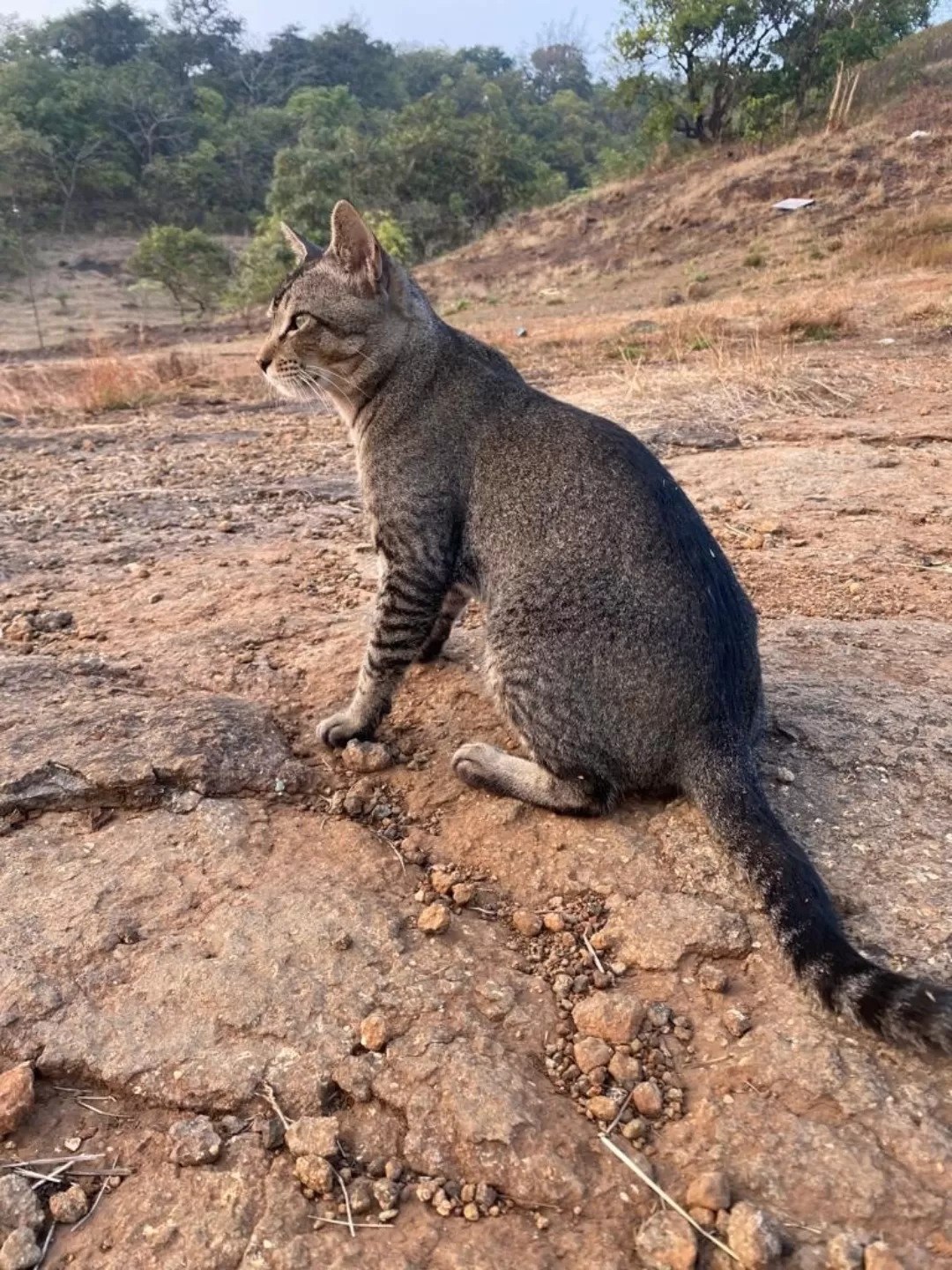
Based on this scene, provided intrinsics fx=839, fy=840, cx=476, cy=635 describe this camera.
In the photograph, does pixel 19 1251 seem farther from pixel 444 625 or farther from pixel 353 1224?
pixel 444 625

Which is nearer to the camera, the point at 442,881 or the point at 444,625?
the point at 442,881

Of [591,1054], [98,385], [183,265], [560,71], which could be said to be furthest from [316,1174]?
[560,71]

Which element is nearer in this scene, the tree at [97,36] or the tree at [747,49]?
the tree at [747,49]

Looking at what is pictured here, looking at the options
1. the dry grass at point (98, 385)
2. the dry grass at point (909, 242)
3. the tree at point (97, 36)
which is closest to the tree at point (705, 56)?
the dry grass at point (909, 242)

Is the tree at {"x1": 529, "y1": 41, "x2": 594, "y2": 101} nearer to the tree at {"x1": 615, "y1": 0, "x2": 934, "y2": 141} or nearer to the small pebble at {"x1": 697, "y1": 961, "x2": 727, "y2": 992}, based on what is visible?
the tree at {"x1": 615, "y1": 0, "x2": 934, "y2": 141}

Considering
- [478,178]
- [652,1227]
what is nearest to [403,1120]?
[652,1227]

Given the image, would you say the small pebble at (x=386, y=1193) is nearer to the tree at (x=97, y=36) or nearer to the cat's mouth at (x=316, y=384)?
the cat's mouth at (x=316, y=384)
